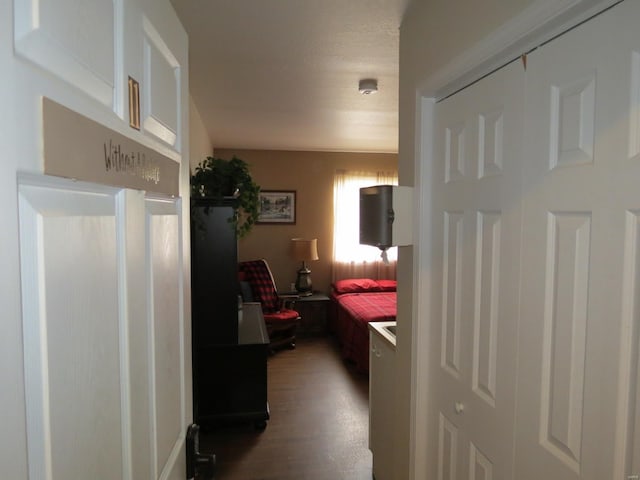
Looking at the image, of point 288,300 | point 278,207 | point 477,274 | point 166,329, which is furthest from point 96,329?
point 278,207

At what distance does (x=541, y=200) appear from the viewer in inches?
42.4

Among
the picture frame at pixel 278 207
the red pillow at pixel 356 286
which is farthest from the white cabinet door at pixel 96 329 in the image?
the picture frame at pixel 278 207

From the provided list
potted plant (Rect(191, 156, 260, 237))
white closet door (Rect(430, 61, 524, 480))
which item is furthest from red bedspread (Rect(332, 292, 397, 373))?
white closet door (Rect(430, 61, 524, 480))

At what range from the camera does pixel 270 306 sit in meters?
5.00

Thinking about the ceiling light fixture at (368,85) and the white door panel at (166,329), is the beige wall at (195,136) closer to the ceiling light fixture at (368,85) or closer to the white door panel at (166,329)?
the ceiling light fixture at (368,85)

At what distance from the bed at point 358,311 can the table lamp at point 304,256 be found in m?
0.37

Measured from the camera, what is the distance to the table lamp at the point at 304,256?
18.0 feet

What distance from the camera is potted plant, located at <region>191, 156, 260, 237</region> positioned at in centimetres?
258

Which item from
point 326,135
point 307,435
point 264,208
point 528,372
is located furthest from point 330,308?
point 528,372

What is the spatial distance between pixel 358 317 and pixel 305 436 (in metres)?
1.52

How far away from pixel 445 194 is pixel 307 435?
7.21 feet

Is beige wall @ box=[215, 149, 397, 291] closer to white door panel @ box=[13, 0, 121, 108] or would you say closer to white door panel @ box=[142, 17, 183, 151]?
white door panel @ box=[142, 17, 183, 151]

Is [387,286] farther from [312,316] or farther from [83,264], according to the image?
[83,264]

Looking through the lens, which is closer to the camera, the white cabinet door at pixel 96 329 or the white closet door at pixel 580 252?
the white cabinet door at pixel 96 329
